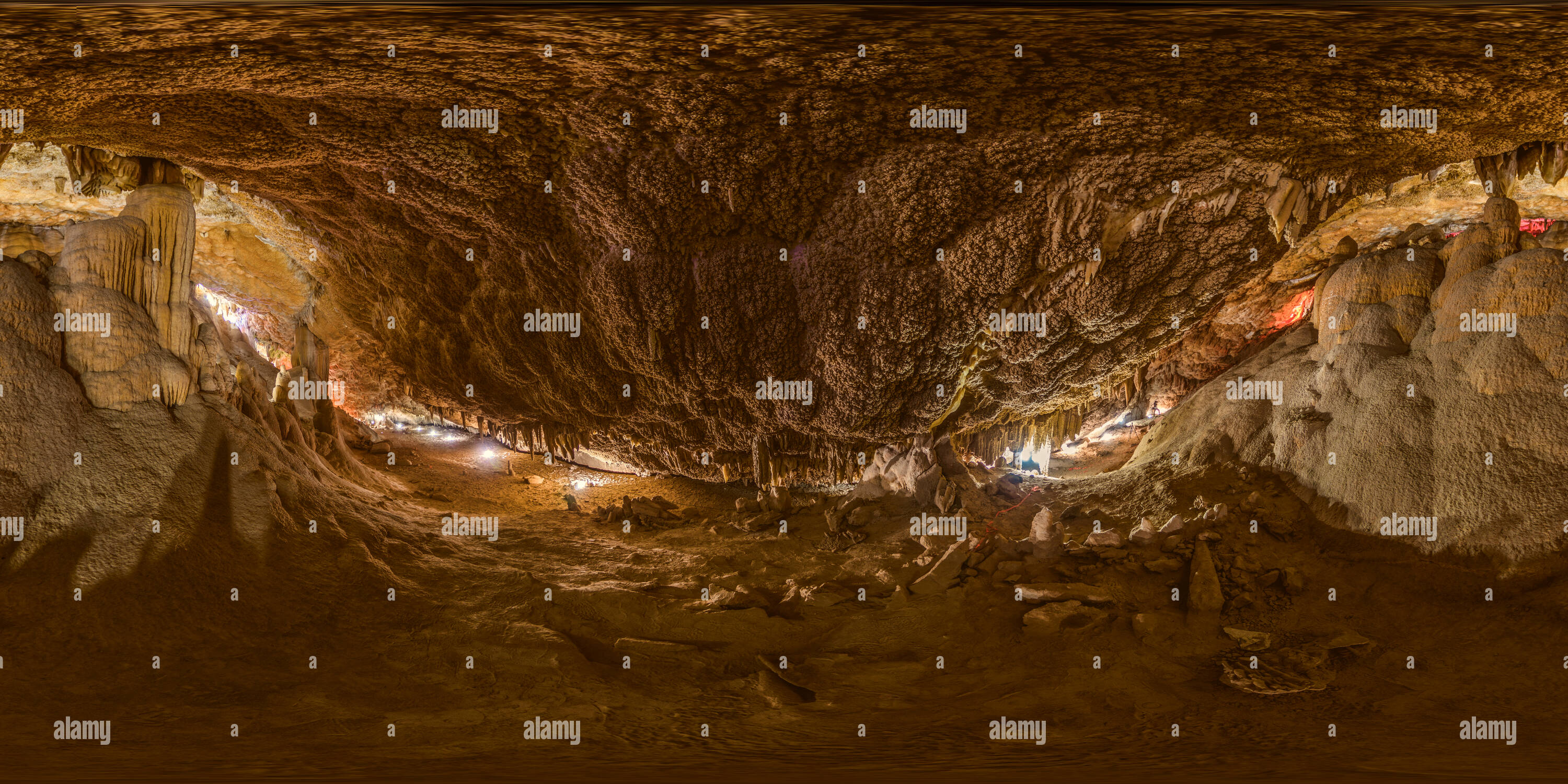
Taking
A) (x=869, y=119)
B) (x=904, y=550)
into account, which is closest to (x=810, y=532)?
(x=904, y=550)

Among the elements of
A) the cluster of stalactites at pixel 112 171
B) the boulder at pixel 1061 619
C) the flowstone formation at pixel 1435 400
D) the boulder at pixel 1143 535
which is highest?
the cluster of stalactites at pixel 112 171

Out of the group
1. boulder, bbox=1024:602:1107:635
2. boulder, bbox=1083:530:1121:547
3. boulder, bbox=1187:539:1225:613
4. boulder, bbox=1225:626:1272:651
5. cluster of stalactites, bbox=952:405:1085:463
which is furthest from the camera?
cluster of stalactites, bbox=952:405:1085:463

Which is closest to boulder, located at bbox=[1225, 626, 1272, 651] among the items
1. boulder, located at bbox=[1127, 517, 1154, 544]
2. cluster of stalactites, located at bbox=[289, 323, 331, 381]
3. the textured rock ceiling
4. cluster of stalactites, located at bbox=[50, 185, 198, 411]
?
boulder, located at bbox=[1127, 517, 1154, 544]

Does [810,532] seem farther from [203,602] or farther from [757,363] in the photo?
[203,602]

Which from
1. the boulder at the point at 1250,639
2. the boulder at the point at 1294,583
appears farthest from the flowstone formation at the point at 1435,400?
the boulder at the point at 1250,639

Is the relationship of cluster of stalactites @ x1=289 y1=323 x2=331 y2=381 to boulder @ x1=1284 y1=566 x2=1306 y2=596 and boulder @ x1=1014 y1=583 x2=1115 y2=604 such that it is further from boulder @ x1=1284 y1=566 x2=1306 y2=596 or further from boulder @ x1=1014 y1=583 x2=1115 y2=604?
boulder @ x1=1284 y1=566 x2=1306 y2=596

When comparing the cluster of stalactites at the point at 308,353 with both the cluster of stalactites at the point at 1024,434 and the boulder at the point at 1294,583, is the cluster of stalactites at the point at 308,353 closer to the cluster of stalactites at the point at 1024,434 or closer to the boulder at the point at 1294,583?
the cluster of stalactites at the point at 1024,434
